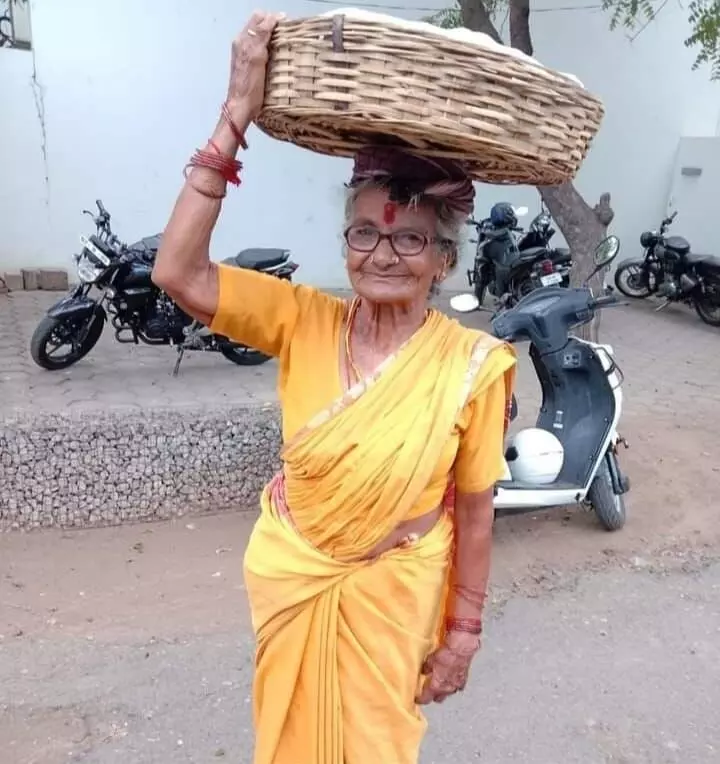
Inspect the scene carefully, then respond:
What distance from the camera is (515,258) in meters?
8.48

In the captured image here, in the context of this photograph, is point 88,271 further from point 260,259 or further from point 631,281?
point 631,281

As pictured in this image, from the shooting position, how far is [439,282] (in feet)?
5.78

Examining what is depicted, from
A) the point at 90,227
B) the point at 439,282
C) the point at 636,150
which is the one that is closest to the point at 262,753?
the point at 439,282

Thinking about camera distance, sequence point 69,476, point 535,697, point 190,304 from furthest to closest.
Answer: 1. point 69,476
2. point 535,697
3. point 190,304

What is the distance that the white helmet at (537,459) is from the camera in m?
4.00

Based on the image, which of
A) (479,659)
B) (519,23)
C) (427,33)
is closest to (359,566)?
(427,33)

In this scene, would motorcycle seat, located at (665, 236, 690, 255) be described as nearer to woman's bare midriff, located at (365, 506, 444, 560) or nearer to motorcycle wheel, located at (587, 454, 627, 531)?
motorcycle wheel, located at (587, 454, 627, 531)

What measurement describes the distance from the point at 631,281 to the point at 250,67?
10.1 meters

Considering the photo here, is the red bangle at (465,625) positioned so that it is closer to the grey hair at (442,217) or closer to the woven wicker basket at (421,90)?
the grey hair at (442,217)

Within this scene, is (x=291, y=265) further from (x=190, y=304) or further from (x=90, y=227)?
(x=190, y=304)

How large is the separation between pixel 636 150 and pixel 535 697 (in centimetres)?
961

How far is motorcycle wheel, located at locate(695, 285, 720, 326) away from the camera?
31.4ft

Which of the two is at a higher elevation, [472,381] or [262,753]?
[472,381]

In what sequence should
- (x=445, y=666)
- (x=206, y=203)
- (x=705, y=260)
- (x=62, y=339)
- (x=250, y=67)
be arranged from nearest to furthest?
(x=250, y=67)
(x=206, y=203)
(x=445, y=666)
(x=62, y=339)
(x=705, y=260)
